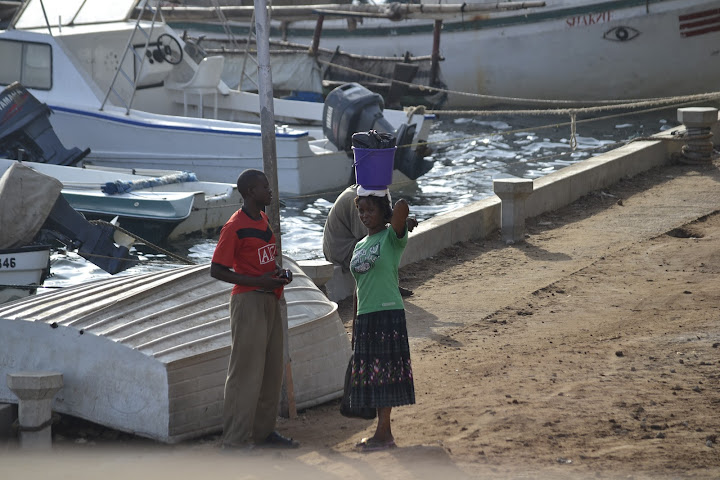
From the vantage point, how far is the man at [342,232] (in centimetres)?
825

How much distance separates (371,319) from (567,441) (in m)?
1.21

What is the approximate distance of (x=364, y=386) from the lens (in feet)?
16.4

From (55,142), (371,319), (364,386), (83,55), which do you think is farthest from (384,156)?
(83,55)

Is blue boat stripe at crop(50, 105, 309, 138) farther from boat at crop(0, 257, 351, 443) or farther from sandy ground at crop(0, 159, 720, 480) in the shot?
boat at crop(0, 257, 351, 443)

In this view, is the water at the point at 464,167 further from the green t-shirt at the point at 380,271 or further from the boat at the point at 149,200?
the green t-shirt at the point at 380,271

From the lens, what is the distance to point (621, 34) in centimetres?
2839

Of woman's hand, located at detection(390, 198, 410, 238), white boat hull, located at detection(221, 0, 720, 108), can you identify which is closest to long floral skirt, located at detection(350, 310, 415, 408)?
woman's hand, located at detection(390, 198, 410, 238)

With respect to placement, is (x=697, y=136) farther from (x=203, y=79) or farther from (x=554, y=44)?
(x=554, y=44)

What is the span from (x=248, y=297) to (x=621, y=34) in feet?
84.9

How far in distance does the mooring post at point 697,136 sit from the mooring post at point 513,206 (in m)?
4.89

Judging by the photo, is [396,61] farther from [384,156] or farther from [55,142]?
[384,156]

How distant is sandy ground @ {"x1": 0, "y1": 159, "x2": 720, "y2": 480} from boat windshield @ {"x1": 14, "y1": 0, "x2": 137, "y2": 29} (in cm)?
1104

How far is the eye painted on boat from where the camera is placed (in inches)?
1112

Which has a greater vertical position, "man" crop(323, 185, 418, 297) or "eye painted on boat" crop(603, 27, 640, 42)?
"eye painted on boat" crop(603, 27, 640, 42)
